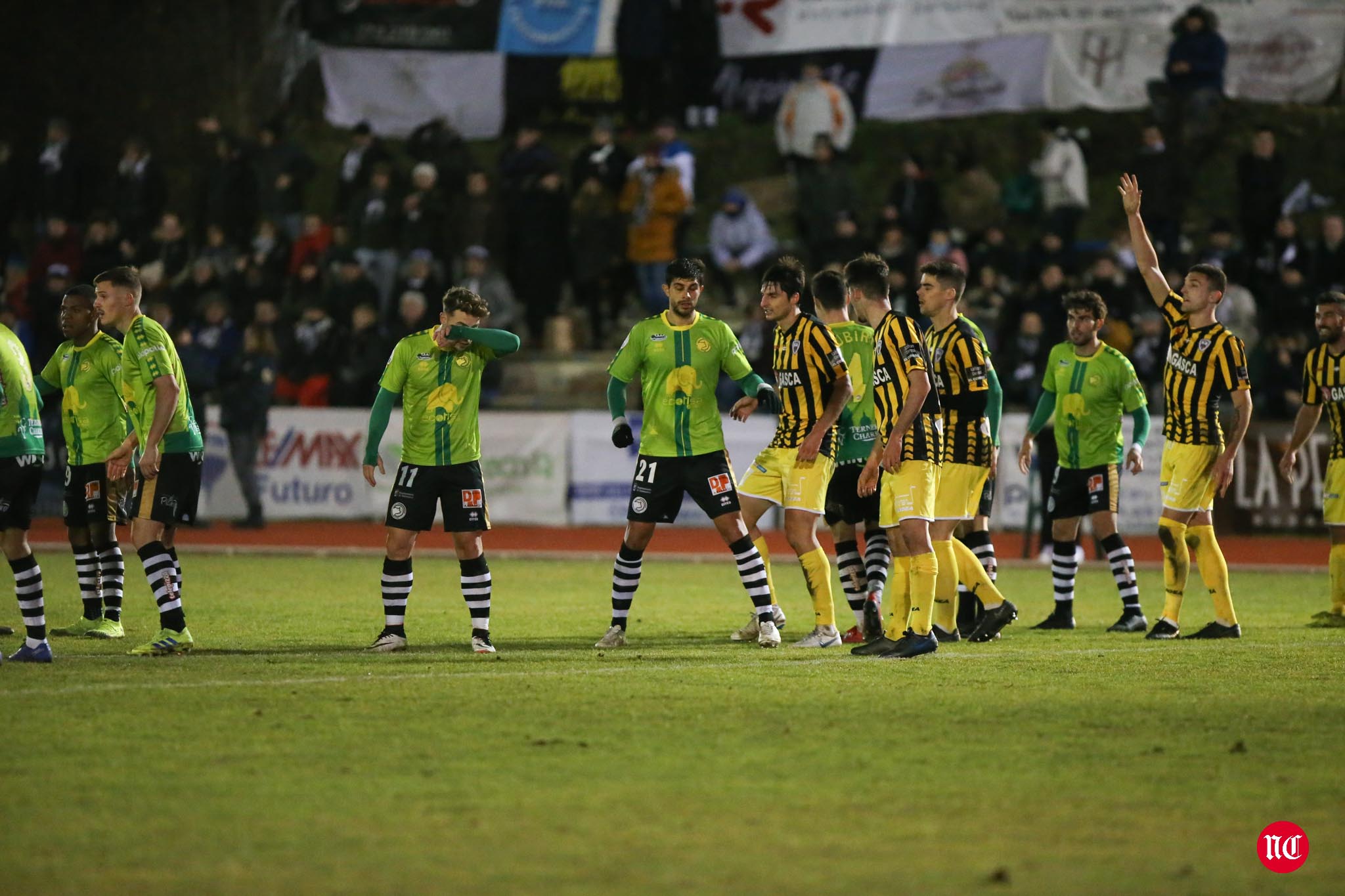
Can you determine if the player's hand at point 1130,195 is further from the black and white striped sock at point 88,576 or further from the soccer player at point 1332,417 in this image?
the black and white striped sock at point 88,576

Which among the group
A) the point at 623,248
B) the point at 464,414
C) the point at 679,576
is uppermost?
the point at 623,248

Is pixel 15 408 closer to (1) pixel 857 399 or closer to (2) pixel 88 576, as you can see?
(2) pixel 88 576

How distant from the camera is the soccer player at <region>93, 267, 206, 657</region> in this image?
10766mm

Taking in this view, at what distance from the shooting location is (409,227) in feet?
83.6

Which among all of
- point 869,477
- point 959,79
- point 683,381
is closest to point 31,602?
point 683,381

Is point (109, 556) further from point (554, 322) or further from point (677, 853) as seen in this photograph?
point (554, 322)

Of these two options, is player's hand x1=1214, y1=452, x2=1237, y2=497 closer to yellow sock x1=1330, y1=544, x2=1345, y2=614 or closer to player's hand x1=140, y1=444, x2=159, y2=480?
yellow sock x1=1330, y1=544, x2=1345, y2=614

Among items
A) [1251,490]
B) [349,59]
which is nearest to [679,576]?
[1251,490]

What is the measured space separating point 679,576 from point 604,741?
9.98 m

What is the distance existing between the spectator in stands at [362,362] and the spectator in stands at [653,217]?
323 cm

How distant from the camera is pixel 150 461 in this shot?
10570mm

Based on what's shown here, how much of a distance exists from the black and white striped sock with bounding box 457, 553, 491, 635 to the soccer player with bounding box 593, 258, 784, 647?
2.66 ft

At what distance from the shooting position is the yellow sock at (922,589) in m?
10.8

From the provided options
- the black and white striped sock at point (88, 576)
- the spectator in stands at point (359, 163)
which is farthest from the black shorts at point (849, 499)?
the spectator in stands at point (359, 163)
